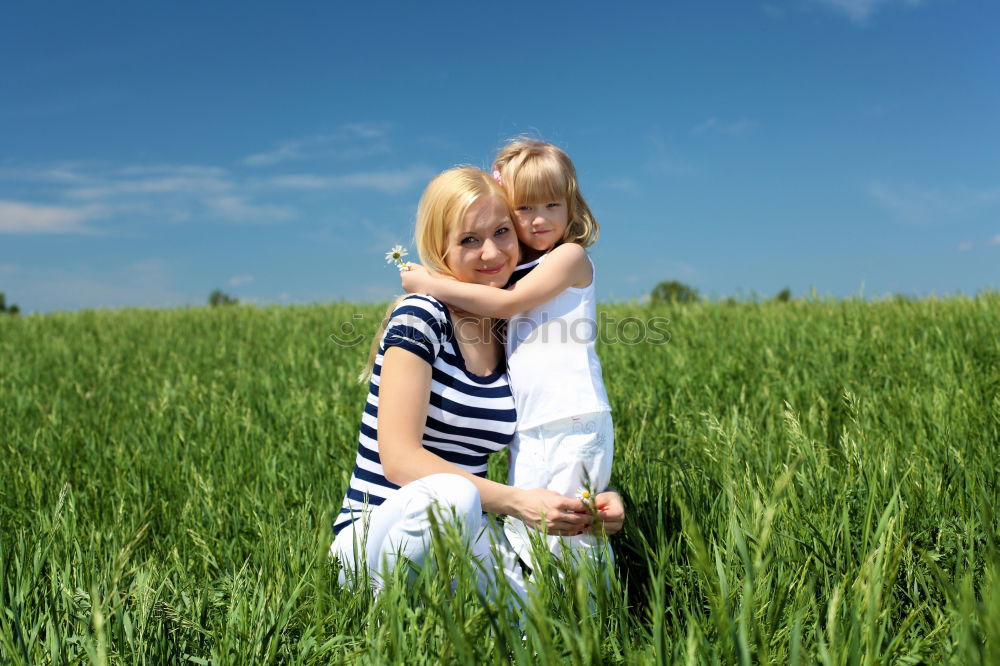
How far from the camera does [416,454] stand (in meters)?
2.17

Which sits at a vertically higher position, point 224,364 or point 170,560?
point 224,364

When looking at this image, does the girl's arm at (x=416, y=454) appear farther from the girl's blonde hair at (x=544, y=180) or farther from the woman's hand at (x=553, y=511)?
the girl's blonde hair at (x=544, y=180)

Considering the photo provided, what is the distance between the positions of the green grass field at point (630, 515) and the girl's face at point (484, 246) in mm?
916

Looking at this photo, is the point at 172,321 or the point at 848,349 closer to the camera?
the point at 848,349

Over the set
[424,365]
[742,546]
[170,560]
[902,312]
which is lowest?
[170,560]

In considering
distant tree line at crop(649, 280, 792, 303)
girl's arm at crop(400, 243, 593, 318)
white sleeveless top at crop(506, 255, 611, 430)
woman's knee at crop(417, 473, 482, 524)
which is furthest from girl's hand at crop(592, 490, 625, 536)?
distant tree line at crop(649, 280, 792, 303)

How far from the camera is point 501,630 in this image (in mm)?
1543

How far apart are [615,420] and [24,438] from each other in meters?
3.52

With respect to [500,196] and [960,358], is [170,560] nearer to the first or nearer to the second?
[500,196]

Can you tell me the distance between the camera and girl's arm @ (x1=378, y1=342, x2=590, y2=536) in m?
2.15

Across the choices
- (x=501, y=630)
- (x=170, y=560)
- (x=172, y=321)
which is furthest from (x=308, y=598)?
(x=172, y=321)

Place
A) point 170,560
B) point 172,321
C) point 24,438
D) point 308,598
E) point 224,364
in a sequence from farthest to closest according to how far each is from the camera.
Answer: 1. point 172,321
2. point 224,364
3. point 24,438
4. point 170,560
5. point 308,598

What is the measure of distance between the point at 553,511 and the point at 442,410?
1.60 ft

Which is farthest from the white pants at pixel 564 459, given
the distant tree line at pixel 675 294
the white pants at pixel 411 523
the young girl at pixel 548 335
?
the distant tree line at pixel 675 294
